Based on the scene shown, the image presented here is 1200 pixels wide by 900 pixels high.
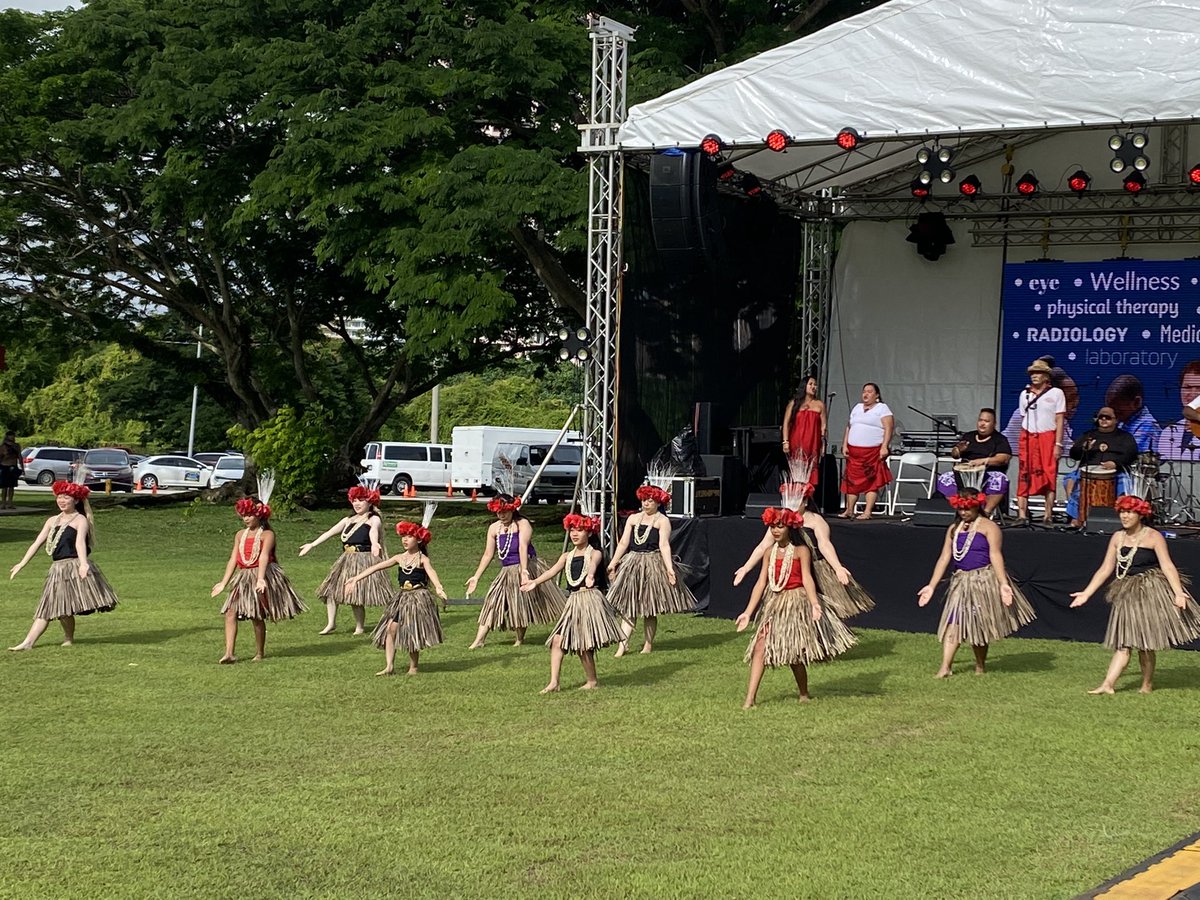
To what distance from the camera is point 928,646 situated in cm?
1316

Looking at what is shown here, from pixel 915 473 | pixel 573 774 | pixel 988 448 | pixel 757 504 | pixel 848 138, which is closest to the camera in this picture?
pixel 573 774

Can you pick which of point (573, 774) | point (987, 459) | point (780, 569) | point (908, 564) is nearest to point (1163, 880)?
point (573, 774)

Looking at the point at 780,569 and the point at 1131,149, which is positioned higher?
the point at 1131,149

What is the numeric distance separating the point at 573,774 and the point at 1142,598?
184 inches

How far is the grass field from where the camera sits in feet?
20.0

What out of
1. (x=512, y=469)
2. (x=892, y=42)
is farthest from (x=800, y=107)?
(x=512, y=469)

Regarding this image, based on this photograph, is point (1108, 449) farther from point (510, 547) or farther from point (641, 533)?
point (510, 547)

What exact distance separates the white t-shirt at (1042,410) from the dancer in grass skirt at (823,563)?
3553 millimetres

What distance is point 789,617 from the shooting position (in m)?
9.89

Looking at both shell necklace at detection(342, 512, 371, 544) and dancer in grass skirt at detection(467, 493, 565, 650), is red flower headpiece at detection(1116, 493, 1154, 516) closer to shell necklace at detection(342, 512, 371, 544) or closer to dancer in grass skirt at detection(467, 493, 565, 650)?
dancer in grass skirt at detection(467, 493, 565, 650)

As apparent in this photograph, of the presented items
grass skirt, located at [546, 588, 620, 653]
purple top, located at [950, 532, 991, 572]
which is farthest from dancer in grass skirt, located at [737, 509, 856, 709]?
→ purple top, located at [950, 532, 991, 572]

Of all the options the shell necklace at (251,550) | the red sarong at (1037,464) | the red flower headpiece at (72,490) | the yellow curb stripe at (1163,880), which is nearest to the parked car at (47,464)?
the red flower headpiece at (72,490)

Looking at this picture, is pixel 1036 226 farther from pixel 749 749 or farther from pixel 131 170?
pixel 131 170

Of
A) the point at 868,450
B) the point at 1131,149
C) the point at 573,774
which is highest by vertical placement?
the point at 1131,149
